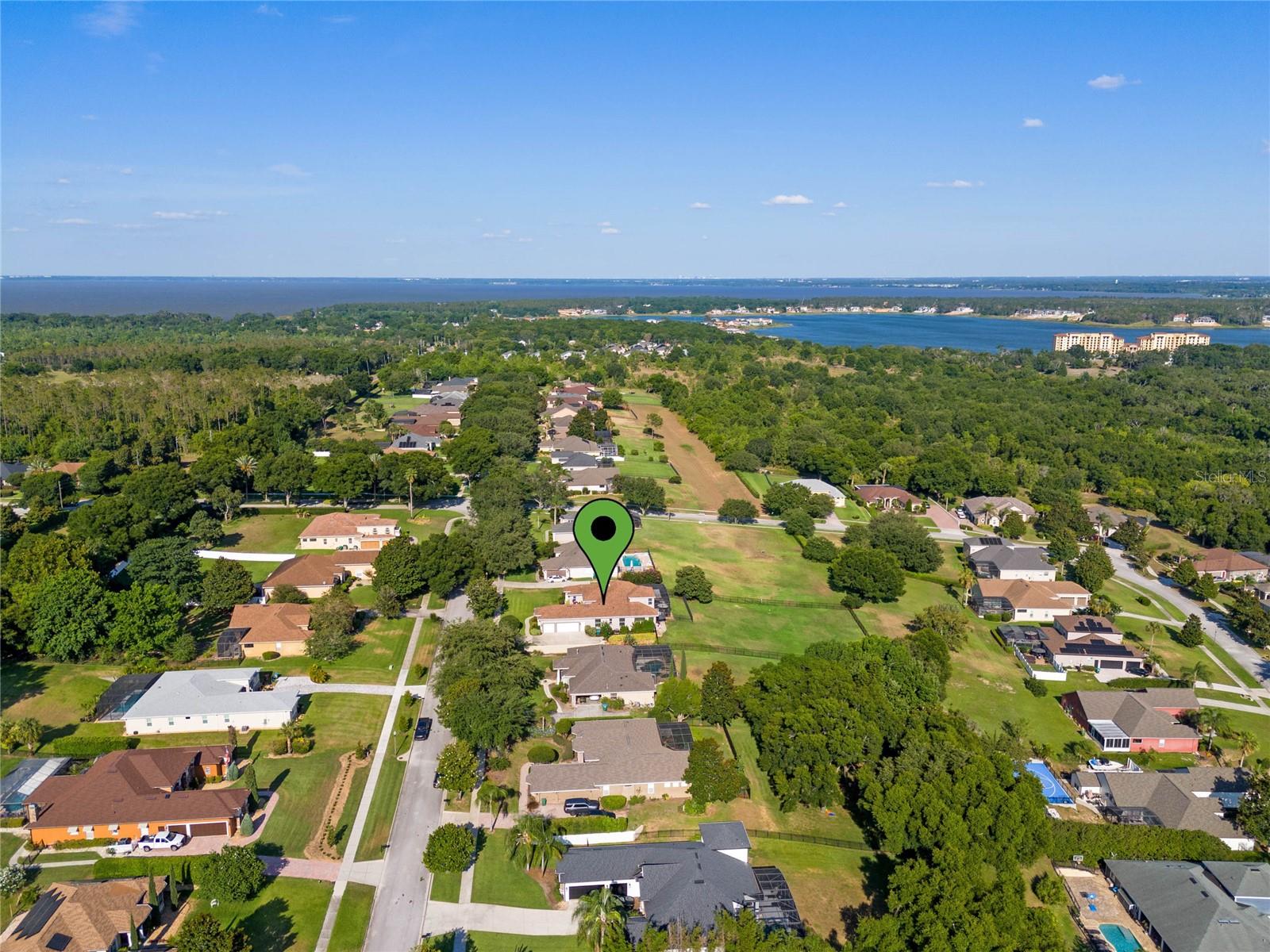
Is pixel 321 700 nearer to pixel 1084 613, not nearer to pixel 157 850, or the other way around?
pixel 157 850

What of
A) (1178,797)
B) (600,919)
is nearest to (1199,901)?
(1178,797)

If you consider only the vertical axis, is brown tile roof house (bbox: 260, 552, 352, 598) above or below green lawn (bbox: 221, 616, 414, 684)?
above

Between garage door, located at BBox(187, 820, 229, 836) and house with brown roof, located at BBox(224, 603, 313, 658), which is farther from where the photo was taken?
house with brown roof, located at BBox(224, 603, 313, 658)

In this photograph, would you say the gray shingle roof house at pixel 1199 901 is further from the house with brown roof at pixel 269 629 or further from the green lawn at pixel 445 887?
the house with brown roof at pixel 269 629

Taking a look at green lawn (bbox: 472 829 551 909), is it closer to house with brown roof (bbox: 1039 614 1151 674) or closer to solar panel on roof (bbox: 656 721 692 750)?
solar panel on roof (bbox: 656 721 692 750)

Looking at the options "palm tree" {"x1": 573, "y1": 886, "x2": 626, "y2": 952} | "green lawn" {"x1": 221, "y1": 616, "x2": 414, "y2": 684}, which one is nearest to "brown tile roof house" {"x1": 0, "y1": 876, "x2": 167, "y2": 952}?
"palm tree" {"x1": 573, "y1": 886, "x2": 626, "y2": 952}

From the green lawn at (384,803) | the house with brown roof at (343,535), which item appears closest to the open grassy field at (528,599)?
the house with brown roof at (343,535)
